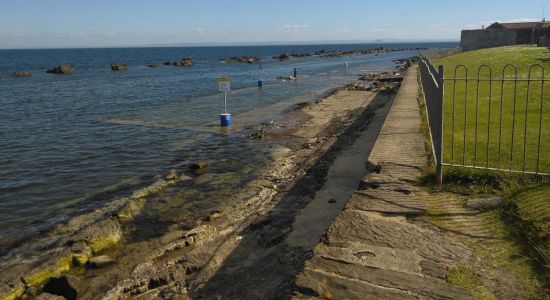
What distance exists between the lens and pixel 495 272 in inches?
191

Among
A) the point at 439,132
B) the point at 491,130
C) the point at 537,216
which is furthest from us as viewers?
the point at 491,130

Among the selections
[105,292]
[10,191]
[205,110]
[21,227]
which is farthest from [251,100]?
[105,292]

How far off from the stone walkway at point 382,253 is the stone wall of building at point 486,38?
66681mm

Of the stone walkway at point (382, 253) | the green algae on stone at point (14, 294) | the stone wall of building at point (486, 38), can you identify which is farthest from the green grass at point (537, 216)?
the stone wall of building at point (486, 38)

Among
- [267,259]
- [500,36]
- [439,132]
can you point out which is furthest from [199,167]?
[500,36]

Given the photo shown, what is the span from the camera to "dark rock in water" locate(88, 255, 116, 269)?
7.68 metres

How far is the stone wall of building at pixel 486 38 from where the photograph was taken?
65000 millimetres

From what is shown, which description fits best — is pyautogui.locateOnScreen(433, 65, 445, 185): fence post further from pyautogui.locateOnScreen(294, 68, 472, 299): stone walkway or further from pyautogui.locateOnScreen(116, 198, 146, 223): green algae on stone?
pyautogui.locateOnScreen(116, 198, 146, 223): green algae on stone

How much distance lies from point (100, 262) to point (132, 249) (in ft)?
2.24

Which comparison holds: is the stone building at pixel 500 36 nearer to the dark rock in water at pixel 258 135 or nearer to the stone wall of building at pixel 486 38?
the stone wall of building at pixel 486 38

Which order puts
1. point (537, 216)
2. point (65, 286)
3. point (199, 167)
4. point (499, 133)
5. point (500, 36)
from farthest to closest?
1. point (500, 36)
2. point (199, 167)
3. point (499, 133)
4. point (65, 286)
5. point (537, 216)

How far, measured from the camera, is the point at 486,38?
6806cm

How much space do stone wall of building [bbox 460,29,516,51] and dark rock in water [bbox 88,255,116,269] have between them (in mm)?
69367

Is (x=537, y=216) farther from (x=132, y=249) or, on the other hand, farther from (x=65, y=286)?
(x=65, y=286)
